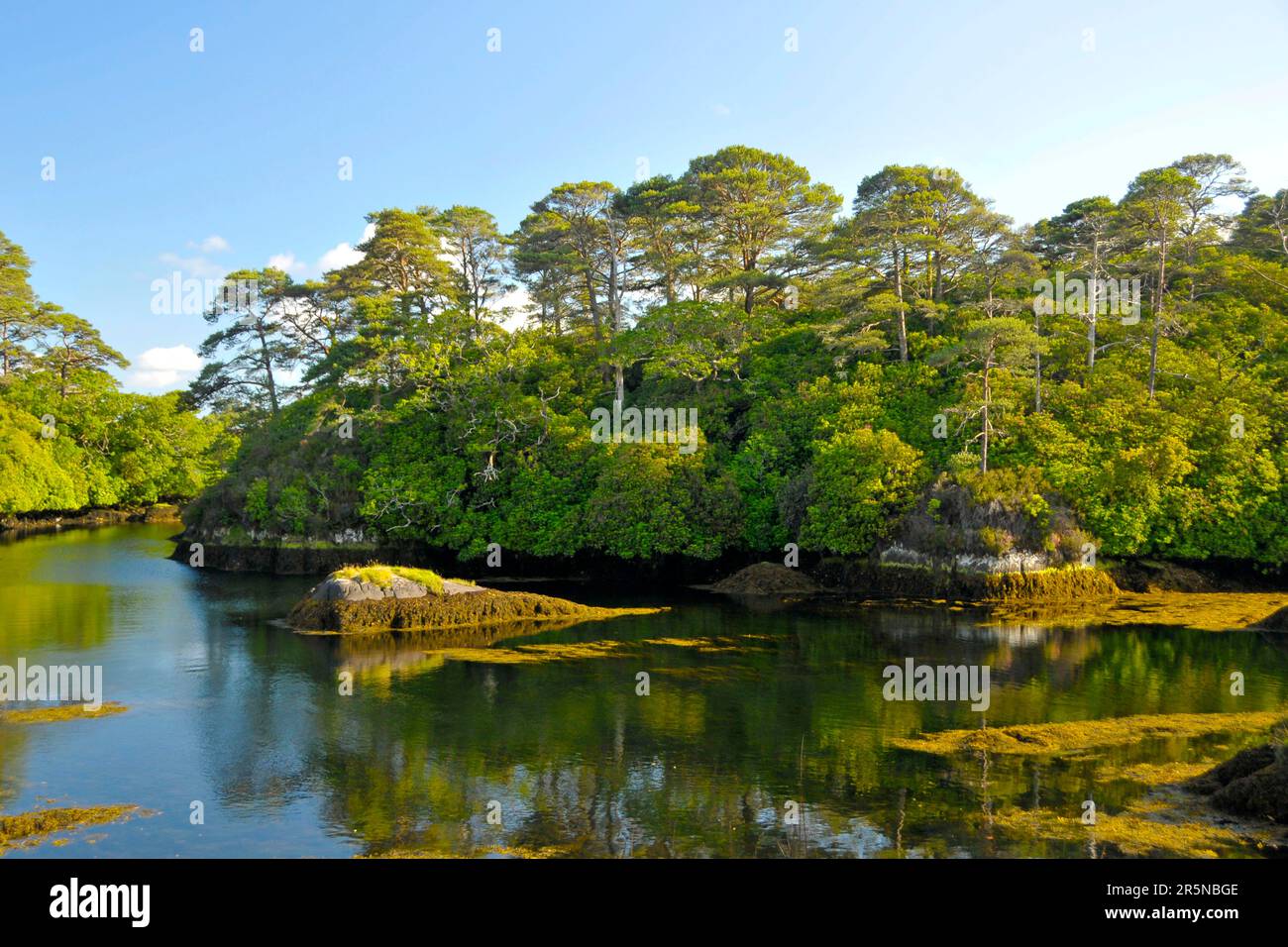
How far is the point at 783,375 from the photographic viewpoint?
47.8 metres

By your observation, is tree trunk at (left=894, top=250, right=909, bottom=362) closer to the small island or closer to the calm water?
the calm water

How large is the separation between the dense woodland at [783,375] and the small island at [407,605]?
944 centimetres

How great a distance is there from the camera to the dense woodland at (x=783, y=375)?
3731 centimetres

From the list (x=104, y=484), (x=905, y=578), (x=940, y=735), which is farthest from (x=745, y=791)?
(x=104, y=484)

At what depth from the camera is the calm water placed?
14602 millimetres

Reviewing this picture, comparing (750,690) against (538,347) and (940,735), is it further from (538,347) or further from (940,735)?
(538,347)

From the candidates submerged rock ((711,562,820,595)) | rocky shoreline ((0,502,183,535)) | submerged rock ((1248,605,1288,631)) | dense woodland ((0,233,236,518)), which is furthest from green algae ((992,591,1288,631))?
rocky shoreline ((0,502,183,535))

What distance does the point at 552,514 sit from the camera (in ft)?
148

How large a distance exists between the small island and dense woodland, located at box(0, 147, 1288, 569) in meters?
9.44

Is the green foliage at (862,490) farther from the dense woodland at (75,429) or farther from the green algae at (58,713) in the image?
the dense woodland at (75,429)

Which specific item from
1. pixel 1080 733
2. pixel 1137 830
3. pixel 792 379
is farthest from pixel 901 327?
pixel 1137 830

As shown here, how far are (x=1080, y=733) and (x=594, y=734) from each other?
420 inches

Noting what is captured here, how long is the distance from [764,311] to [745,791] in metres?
40.0

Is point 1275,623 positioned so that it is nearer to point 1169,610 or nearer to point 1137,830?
point 1169,610
